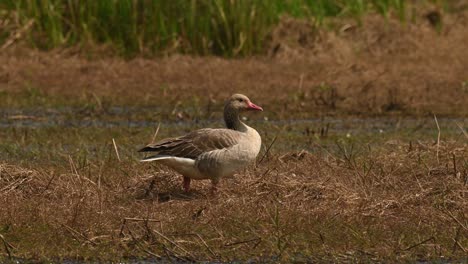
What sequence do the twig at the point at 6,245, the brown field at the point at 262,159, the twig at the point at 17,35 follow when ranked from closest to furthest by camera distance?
1. the twig at the point at 6,245
2. the brown field at the point at 262,159
3. the twig at the point at 17,35

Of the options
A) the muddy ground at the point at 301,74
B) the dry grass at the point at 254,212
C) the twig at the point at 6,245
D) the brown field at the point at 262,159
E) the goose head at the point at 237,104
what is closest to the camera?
the twig at the point at 6,245

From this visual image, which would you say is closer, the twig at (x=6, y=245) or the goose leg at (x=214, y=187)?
the twig at (x=6, y=245)

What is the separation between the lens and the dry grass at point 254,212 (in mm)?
7891

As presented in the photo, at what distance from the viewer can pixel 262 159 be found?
10.4 meters

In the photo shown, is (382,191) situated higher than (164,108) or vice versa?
(382,191)

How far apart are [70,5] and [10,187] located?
25.2 feet

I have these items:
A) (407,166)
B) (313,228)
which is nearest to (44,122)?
(407,166)

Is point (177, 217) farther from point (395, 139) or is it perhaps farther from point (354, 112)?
point (354, 112)

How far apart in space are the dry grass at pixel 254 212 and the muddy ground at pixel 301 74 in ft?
13.9

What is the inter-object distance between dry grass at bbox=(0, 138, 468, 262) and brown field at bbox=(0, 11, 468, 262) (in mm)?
16

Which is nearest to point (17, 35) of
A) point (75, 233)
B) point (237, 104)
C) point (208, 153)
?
point (237, 104)

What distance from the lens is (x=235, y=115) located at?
1007 cm

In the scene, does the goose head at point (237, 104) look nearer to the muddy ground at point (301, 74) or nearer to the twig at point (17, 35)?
the muddy ground at point (301, 74)

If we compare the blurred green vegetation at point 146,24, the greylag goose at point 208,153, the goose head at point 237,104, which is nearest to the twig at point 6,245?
the greylag goose at point 208,153
